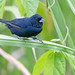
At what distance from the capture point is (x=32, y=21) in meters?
1.30

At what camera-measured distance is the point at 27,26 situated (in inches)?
49.8

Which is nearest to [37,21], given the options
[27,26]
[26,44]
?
[27,26]

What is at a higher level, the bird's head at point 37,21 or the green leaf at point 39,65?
the bird's head at point 37,21

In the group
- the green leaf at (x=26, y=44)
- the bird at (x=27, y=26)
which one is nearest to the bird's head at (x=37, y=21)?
the bird at (x=27, y=26)

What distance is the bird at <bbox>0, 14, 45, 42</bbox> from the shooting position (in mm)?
1227

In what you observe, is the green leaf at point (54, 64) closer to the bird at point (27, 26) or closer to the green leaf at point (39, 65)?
the green leaf at point (39, 65)

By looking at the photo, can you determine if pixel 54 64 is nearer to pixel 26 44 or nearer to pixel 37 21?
pixel 26 44

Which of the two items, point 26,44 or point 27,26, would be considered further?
point 27,26

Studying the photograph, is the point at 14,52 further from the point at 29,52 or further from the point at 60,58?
the point at 60,58

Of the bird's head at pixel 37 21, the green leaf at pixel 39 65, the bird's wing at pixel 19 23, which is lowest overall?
the green leaf at pixel 39 65

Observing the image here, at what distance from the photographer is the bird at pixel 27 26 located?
1.23m

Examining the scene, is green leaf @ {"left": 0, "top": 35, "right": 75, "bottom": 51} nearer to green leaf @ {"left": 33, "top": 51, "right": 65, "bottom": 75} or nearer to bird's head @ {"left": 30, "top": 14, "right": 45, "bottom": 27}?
green leaf @ {"left": 33, "top": 51, "right": 65, "bottom": 75}

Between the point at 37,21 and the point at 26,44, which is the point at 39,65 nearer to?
the point at 26,44

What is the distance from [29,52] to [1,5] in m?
1.03
